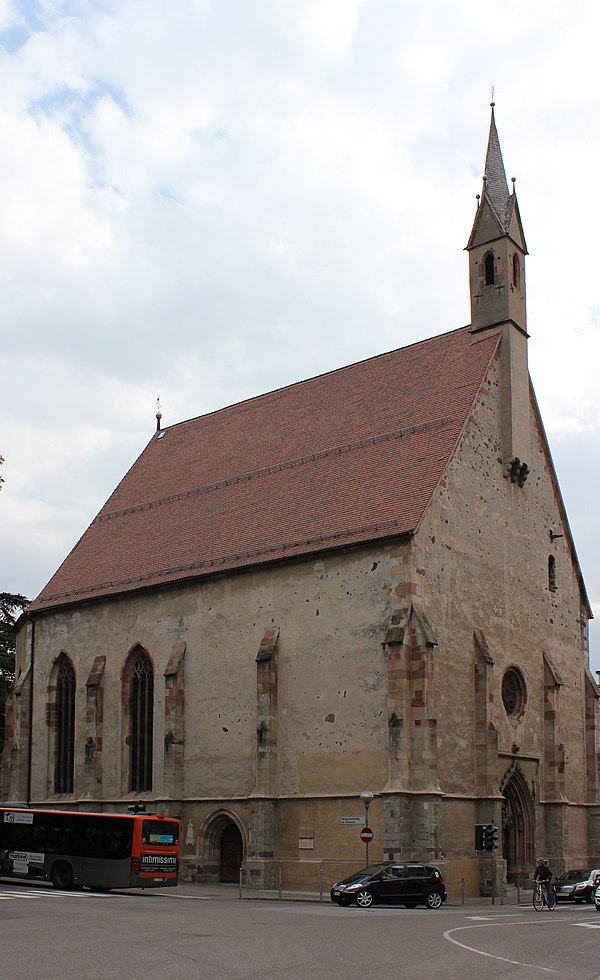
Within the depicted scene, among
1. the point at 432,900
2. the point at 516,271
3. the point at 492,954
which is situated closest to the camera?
the point at 492,954

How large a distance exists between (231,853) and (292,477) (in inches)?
502

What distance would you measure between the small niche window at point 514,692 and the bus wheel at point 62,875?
1434 centimetres

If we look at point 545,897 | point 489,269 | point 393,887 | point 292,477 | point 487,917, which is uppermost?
point 489,269

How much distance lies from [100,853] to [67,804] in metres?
11.0

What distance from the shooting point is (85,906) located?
23703mm

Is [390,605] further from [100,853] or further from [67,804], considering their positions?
[67,804]

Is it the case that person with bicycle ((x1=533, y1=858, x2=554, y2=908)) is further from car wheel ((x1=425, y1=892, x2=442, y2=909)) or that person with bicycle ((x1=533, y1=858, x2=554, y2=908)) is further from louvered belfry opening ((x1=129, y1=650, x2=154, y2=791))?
louvered belfry opening ((x1=129, y1=650, x2=154, y2=791))

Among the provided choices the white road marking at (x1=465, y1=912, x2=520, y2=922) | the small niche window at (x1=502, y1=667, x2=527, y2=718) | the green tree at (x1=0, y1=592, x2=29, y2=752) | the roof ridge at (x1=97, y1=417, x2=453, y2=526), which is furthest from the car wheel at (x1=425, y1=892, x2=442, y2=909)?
the green tree at (x1=0, y1=592, x2=29, y2=752)

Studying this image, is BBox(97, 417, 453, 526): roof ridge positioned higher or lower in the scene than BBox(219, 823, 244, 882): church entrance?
higher

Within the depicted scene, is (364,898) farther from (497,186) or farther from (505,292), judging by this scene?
(497,186)

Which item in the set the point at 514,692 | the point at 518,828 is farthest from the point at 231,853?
the point at 514,692

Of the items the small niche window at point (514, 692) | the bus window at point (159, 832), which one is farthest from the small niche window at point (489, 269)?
the bus window at point (159, 832)

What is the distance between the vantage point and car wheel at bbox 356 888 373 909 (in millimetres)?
26875

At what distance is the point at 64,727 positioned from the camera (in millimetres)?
42656
